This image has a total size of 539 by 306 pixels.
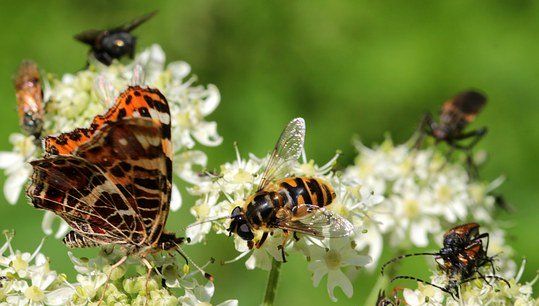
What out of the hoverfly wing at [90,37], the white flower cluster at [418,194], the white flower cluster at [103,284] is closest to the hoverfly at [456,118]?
the white flower cluster at [418,194]

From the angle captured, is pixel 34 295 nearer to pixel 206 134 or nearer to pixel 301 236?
pixel 301 236

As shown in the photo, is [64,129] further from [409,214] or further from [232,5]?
[232,5]

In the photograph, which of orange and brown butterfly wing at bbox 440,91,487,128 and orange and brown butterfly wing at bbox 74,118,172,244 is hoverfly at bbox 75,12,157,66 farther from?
orange and brown butterfly wing at bbox 440,91,487,128

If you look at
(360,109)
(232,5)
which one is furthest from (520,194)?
(232,5)

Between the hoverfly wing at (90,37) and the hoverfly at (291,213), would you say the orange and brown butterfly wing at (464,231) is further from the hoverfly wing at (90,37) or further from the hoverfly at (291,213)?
the hoverfly wing at (90,37)

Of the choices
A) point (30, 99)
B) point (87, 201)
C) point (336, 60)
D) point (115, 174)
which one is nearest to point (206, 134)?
point (30, 99)

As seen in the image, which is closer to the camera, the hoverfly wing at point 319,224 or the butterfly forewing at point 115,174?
the butterfly forewing at point 115,174
